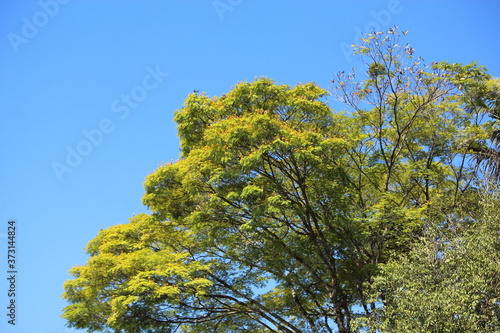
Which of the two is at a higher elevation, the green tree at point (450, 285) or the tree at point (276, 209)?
the tree at point (276, 209)

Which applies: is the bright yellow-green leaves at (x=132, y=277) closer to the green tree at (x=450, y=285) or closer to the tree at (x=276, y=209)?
the tree at (x=276, y=209)

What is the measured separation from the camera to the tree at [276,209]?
15711 mm

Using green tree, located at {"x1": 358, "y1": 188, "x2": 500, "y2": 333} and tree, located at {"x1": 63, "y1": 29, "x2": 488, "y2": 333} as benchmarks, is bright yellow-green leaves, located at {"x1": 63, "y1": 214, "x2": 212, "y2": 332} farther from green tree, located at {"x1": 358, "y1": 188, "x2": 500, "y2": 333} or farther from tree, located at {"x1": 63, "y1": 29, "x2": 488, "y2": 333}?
green tree, located at {"x1": 358, "y1": 188, "x2": 500, "y2": 333}

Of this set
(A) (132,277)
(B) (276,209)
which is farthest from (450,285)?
(A) (132,277)

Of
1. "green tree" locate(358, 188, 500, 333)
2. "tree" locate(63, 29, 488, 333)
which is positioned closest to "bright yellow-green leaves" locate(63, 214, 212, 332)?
"tree" locate(63, 29, 488, 333)

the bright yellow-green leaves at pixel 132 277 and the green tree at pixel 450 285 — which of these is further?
the bright yellow-green leaves at pixel 132 277

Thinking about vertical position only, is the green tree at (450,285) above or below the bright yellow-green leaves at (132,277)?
below

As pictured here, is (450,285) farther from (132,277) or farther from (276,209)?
(132,277)

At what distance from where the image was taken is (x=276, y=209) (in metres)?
15.0

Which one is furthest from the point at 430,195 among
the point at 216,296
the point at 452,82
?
the point at 216,296

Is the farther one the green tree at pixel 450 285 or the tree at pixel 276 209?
the tree at pixel 276 209

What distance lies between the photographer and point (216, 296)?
1750cm

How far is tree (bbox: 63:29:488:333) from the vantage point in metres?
15.7

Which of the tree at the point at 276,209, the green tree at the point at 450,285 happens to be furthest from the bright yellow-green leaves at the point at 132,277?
the green tree at the point at 450,285
